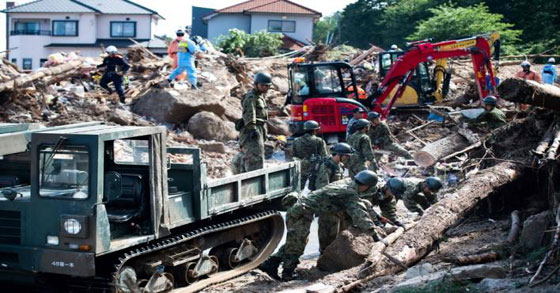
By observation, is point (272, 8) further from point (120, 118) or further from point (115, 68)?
point (120, 118)

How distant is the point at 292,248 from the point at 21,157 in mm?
3362

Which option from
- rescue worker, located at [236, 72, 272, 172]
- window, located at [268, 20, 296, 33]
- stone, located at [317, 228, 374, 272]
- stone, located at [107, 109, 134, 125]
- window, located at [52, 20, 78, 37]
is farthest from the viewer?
window, located at [52, 20, 78, 37]

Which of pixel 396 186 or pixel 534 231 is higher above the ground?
pixel 396 186

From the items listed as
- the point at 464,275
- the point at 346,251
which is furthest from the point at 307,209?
the point at 464,275

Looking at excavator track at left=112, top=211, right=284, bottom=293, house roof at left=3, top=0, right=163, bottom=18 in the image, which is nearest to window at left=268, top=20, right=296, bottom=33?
house roof at left=3, top=0, right=163, bottom=18

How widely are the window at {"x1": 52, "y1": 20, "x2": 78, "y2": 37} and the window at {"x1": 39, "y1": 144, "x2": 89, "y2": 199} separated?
51.4m

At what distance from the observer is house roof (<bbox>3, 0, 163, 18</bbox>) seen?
5719cm

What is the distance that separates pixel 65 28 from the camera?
189 feet

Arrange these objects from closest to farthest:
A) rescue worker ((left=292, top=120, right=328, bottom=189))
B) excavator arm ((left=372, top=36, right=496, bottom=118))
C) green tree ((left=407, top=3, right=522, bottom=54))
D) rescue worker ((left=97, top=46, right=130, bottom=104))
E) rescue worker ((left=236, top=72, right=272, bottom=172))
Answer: rescue worker ((left=236, top=72, right=272, bottom=172)) < rescue worker ((left=292, top=120, right=328, bottom=189)) < excavator arm ((left=372, top=36, right=496, bottom=118)) < rescue worker ((left=97, top=46, right=130, bottom=104)) < green tree ((left=407, top=3, right=522, bottom=54))

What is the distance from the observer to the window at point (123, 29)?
5772 cm

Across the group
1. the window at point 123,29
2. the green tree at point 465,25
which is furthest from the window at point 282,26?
the green tree at point 465,25

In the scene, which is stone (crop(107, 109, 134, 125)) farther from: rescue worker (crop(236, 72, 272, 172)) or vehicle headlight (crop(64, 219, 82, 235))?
vehicle headlight (crop(64, 219, 82, 235))

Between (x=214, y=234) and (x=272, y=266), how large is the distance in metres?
0.87

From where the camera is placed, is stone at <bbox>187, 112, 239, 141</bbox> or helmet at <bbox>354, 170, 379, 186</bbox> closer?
helmet at <bbox>354, 170, 379, 186</bbox>
